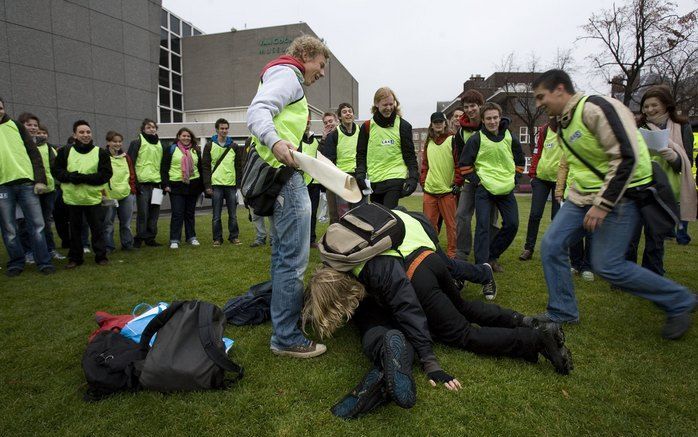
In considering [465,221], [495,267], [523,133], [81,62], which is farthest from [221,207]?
[523,133]

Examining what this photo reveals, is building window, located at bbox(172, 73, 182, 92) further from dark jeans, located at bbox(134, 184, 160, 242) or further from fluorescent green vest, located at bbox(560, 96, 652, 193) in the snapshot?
fluorescent green vest, located at bbox(560, 96, 652, 193)

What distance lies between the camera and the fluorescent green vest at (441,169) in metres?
5.34

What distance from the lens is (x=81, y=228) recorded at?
18.6 ft

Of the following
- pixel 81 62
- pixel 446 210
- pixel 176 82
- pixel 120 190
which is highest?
pixel 176 82

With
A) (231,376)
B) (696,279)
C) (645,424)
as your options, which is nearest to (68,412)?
(231,376)

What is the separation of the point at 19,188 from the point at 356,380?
5.26 m

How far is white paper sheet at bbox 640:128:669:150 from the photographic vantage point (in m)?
3.35

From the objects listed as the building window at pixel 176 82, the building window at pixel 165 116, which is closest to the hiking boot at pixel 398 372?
the building window at pixel 165 116

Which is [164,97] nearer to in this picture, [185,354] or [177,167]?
[177,167]

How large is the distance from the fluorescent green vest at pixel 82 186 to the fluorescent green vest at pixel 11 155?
0.48 meters

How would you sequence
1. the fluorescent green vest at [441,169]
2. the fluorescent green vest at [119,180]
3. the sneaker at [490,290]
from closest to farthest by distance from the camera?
the sneaker at [490,290] → the fluorescent green vest at [441,169] → the fluorescent green vest at [119,180]

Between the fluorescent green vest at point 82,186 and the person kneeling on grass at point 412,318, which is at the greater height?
the fluorescent green vest at point 82,186

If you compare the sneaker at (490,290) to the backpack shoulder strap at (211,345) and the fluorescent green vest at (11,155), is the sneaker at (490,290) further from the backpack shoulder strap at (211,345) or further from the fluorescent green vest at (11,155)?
the fluorescent green vest at (11,155)

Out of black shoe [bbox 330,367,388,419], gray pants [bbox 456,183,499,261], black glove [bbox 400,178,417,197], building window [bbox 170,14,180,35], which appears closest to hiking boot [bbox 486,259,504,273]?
gray pants [bbox 456,183,499,261]
